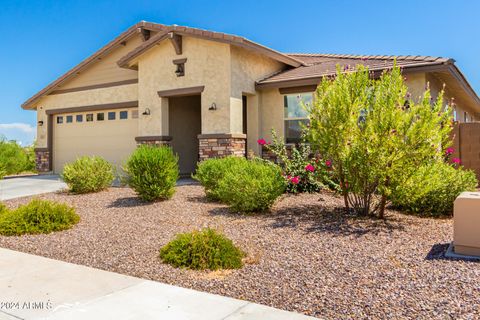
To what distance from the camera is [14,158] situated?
20.5 meters

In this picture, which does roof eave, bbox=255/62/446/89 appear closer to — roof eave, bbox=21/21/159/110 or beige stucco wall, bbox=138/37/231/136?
beige stucco wall, bbox=138/37/231/136

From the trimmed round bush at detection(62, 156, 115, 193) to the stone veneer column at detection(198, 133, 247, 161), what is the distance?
10.3ft

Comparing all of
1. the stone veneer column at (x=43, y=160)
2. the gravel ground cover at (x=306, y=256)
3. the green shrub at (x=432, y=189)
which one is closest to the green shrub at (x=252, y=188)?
the gravel ground cover at (x=306, y=256)

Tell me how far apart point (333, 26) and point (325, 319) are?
380 inches

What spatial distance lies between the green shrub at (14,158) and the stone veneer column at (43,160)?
1604 millimetres

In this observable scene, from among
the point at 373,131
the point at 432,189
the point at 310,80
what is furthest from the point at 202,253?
the point at 310,80

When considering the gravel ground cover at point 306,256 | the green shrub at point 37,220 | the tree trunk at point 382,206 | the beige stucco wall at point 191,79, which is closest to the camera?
the gravel ground cover at point 306,256

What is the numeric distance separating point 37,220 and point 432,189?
275 inches

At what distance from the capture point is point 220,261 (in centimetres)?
493

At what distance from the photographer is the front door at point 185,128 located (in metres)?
15.6

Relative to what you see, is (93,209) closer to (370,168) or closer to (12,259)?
(12,259)

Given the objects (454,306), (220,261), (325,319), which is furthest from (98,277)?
(454,306)

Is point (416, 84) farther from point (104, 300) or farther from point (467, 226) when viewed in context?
point (104, 300)

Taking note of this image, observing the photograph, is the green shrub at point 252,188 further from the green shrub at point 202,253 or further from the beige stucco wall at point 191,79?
the beige stucco wall at point 191,79
